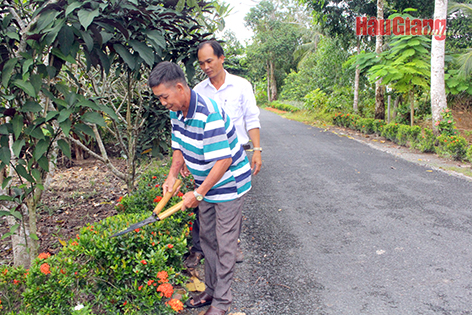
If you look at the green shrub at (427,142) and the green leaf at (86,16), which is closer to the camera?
the green leaf at (86,16)

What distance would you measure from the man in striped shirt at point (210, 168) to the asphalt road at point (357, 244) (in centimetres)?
38

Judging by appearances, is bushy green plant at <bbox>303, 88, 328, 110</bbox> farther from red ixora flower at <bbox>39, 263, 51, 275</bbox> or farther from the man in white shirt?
red ixora flower at <bbox>39, 263, 51, 275</bbox>

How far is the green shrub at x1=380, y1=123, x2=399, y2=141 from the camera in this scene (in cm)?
969

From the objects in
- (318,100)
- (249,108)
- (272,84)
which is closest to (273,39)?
(272,84)

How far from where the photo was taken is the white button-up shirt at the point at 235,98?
3160mm

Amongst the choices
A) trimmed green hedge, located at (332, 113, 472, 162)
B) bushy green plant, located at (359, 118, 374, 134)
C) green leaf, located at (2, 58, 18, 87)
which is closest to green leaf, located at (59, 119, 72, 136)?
green leaf, located at (2, 58, 18, 87)

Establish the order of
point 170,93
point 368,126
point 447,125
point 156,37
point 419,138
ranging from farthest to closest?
1. point 368,126
2. point 419,138
3. point 447,125
4. point 156,37
5. point 170,93

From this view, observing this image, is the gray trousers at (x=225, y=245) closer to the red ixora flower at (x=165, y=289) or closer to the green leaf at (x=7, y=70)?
the red ixora flower at (x=165, y=289)

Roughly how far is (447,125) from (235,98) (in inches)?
274

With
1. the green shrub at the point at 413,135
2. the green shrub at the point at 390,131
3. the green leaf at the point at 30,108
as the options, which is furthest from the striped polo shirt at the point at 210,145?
the green shrub at the point at 390,131

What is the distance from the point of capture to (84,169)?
22.9ft

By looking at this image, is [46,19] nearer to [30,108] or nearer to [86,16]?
[86,16]

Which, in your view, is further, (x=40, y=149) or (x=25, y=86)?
(x=40, y=149)

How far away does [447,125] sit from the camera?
316 inches
